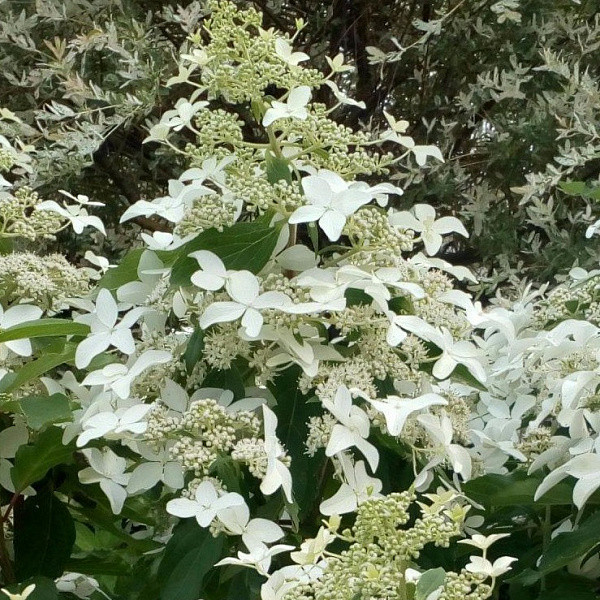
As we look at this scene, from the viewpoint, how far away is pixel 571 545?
29.6 inches

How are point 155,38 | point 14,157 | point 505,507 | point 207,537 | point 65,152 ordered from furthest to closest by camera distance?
point 155,38, point 65,152, point 14,157, point 505,507, point 207,537

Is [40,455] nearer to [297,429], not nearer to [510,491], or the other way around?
[297,429]

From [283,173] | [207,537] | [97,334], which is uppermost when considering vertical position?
[283,173]

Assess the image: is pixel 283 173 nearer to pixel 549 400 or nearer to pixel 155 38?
pixel 549 400

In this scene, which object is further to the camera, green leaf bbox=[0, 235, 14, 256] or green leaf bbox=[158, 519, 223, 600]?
green leaf bbox=[0, 235, 14, 256]

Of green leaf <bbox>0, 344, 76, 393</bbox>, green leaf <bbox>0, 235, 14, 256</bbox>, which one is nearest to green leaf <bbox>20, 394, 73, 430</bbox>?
green leaf <bbox>0, 344, 76, 393</bbox>

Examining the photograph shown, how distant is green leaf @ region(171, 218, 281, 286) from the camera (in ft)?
2.66

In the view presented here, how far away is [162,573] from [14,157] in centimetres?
49

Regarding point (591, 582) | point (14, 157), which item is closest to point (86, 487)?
point (14, 157)

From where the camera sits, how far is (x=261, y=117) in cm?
87

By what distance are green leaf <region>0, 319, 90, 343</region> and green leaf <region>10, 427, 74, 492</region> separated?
83 mm

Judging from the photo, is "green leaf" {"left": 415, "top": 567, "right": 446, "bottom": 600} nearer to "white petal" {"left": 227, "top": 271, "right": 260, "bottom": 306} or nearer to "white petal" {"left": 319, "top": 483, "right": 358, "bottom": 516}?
"white petal" {"left": 319, "top": 483, "right": 358, "bottom": 516}

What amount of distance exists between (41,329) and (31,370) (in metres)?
0.04

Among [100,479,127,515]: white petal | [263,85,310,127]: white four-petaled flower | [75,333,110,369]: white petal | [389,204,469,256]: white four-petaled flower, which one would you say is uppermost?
[263,85,310,127]: white four-petaled flower
